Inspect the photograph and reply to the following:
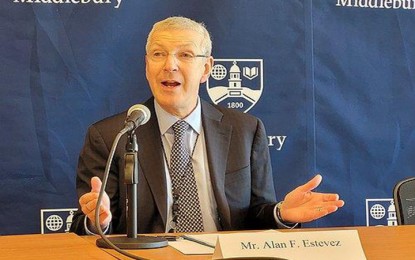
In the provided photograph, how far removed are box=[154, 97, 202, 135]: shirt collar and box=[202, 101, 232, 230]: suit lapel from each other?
26mm

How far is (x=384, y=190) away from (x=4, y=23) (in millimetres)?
2014

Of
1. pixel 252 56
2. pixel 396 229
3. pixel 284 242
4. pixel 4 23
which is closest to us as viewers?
pixel 284 242

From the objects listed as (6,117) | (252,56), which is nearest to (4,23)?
(6,117)

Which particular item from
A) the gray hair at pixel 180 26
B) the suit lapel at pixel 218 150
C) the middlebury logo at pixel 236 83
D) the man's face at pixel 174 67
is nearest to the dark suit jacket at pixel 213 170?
the suit lapel at pixel 218 150

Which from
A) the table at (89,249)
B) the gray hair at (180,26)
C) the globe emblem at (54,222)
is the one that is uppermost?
the gray hair at (180,26)

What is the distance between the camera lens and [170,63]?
116 inches

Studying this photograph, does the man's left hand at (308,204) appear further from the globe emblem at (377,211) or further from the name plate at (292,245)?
the globe emblem at (377,211)

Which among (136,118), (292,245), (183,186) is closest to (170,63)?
(183,186)

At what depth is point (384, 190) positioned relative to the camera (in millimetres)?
3818

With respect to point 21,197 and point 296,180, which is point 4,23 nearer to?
point 21,197

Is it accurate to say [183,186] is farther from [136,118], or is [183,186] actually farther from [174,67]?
[136,118]

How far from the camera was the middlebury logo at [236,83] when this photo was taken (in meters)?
3.57

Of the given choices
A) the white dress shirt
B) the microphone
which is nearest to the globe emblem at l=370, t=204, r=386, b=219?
the white dress shirt

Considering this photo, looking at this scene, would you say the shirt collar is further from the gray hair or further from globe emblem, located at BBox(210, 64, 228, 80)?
globe emblem, located at BBox(210, 64, 228, 80)
